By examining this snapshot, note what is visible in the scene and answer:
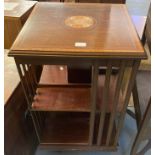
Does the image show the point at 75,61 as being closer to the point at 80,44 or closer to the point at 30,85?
the point at 80,44

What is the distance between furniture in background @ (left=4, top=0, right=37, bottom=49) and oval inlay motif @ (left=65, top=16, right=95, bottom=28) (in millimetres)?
444

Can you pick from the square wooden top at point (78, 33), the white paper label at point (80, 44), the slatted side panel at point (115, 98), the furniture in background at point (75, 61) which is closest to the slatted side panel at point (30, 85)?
the furniture in background at point (75, 61)

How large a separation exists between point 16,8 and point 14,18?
0.50ft

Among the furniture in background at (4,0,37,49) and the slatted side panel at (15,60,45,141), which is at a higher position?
the furniture in background at (4,0,37,49)

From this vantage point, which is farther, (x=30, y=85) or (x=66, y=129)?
(x=66, y=129)

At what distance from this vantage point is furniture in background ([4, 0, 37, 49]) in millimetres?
1267

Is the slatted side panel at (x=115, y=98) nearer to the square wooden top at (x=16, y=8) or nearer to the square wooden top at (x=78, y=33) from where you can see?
the square wooden top at (x=78, y=33)

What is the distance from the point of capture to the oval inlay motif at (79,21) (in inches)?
37.5

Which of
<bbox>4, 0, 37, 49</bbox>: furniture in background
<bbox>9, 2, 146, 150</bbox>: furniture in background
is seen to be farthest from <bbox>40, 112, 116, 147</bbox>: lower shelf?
<bbox>4, 0, 37, 49</bbox>: furniture in background

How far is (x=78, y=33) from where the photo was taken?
0.89 meters

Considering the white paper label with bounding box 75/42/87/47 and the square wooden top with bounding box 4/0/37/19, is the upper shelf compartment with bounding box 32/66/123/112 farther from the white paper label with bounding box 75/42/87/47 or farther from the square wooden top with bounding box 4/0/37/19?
the square wooden top with bounding box 4/0/37/19

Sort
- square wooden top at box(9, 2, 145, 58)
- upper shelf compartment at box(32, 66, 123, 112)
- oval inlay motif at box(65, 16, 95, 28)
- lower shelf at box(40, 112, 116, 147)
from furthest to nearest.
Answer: lower shelf at box(40, 112, 116, 147), upper shelf compartment at box(32, 66, 123, 112), oval inlay motif at box(65, 16, 95, 28), square wooden top at box(9, 2, 145, 58)

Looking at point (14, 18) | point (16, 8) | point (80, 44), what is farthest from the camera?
point (16, 8)

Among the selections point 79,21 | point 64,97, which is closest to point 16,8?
point 79,21
